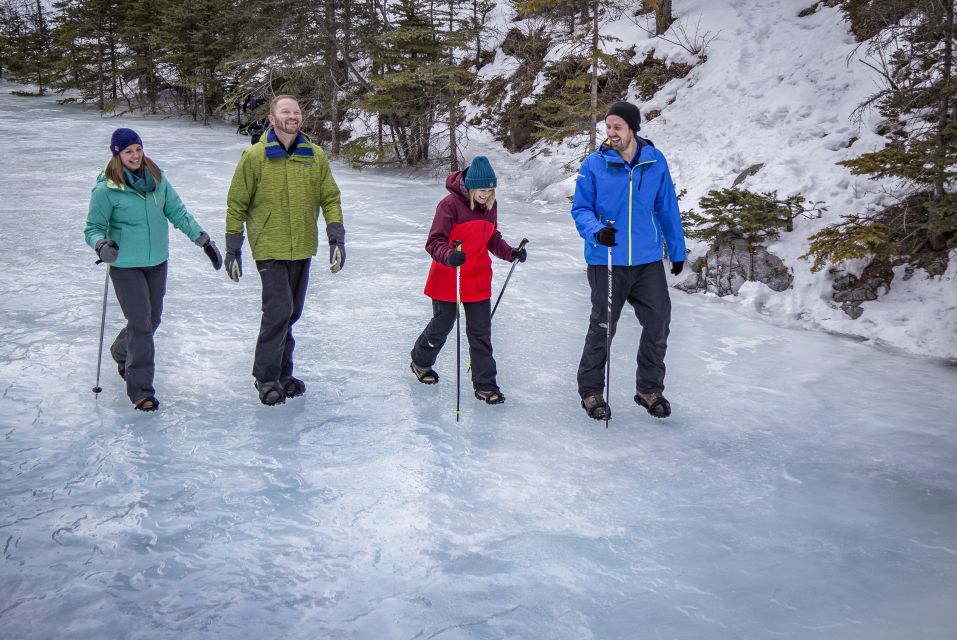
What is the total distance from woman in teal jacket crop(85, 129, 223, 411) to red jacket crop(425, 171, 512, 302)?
164cm

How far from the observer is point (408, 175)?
1956cm

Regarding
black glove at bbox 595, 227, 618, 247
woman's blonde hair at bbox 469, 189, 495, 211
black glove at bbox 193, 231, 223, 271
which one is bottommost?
black glove at bbox 193, 231, 223, 271

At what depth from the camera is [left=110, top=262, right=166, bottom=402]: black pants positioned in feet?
15.7

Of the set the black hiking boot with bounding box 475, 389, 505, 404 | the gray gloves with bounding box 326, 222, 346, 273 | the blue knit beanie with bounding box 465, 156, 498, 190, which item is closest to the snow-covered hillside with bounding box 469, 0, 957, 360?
the black hiking boot with bounding box 475, 389, 505, 404

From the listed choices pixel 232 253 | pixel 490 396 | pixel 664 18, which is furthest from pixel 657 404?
pixel 664 18

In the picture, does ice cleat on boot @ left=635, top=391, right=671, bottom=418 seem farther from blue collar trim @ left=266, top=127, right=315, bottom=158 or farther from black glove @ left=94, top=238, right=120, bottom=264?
black glove @ left=94, top=238, right=120, bottom=264

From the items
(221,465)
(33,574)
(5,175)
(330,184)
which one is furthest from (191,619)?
(5,175)

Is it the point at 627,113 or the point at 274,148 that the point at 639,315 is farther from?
the point at 274,148

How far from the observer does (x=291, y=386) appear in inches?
207

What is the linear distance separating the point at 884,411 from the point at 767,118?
922cm

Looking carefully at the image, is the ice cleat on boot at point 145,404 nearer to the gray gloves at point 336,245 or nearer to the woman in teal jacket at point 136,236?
the woman in teal jacket at point 136,236

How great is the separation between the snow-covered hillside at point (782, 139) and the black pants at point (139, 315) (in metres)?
6.20

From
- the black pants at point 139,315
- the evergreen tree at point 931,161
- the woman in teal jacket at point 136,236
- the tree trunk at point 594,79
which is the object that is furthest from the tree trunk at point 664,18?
the black pants at point 139,315

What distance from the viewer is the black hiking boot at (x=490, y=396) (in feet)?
17.0
